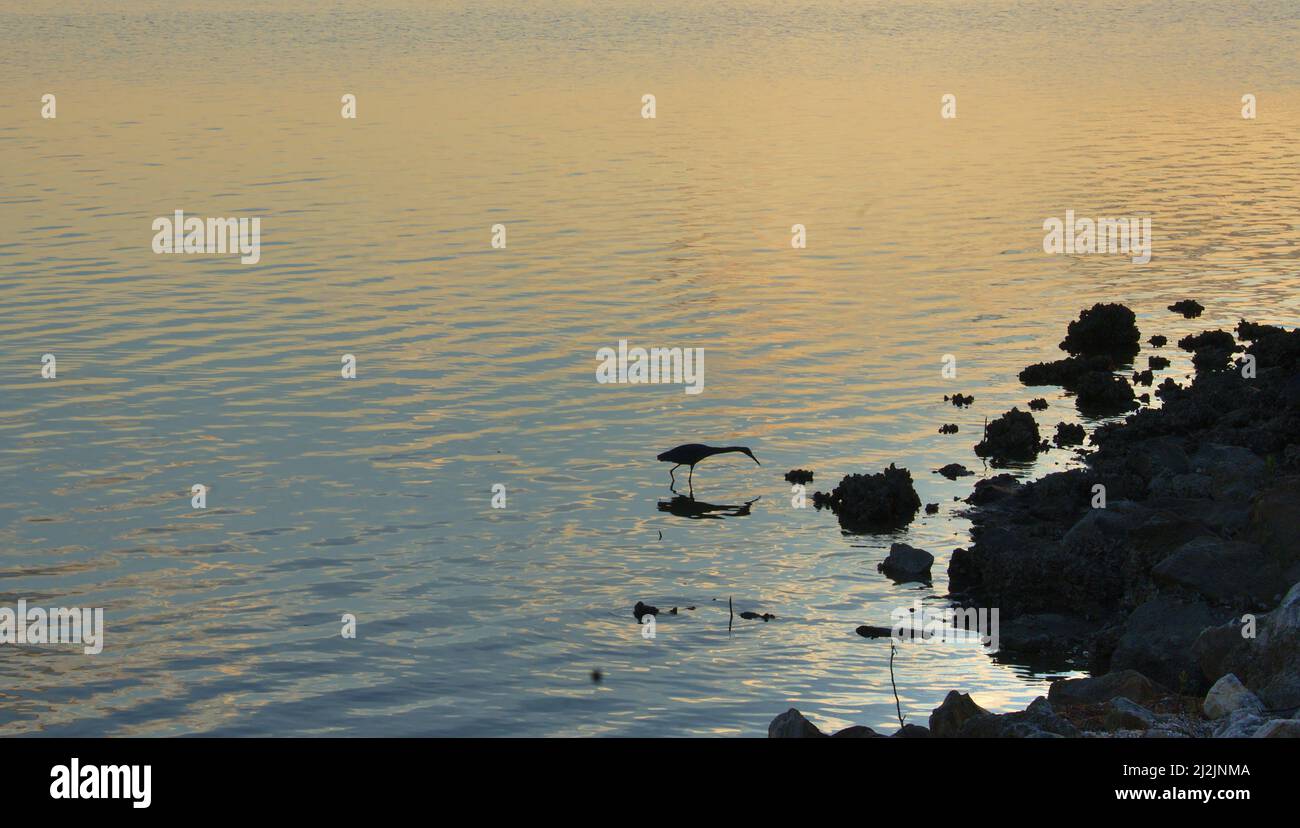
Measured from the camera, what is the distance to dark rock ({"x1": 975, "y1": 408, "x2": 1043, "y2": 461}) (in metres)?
29.6

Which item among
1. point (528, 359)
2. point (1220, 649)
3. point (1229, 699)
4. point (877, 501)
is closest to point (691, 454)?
point (877, 501)

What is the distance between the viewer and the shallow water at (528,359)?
20.8 m

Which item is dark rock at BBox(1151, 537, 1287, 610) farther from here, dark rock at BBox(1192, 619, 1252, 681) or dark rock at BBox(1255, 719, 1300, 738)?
dark rock at BBox(1255, 719, 1300, 738)

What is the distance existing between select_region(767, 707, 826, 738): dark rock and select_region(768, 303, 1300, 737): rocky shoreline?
2 centimetres

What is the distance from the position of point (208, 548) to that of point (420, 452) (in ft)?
18.8

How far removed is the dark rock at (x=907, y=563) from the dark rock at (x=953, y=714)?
7989mm

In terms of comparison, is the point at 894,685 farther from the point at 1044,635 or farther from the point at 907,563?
the point at 907,563

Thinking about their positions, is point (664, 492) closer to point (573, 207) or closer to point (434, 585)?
point (434, 585)

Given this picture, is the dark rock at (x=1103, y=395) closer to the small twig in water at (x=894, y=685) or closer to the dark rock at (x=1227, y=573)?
the dark rock at (x=1227, y=573)

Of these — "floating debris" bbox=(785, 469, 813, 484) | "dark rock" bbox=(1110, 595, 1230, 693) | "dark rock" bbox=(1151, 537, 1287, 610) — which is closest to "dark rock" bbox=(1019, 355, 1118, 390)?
"floating debris" bbox=(785, 469, 813, 484)

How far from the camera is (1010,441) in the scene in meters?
29.6

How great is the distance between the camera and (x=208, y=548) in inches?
983
